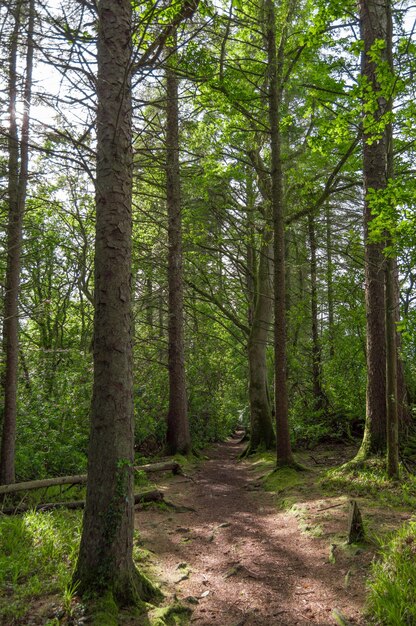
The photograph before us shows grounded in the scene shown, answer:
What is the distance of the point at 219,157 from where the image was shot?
11.1m

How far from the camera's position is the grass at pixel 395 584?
3.30 meters

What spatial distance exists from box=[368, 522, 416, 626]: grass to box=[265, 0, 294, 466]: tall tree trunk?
4605mm

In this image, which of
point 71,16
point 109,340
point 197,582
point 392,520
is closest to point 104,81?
point 71,16

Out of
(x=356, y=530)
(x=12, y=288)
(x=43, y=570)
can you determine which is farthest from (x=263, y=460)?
(x=43, y=570)

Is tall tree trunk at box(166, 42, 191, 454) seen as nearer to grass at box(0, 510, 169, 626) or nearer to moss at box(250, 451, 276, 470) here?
moss at box(250, 451, 276, 470)

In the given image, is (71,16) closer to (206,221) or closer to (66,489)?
(66,489)

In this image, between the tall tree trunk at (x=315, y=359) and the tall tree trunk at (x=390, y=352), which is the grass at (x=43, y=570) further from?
the tall tree trunk at (x=315, y=359)

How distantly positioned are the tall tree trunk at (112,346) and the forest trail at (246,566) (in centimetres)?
83

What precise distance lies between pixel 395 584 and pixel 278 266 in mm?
6565

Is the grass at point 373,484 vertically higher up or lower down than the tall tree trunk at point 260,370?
lower down

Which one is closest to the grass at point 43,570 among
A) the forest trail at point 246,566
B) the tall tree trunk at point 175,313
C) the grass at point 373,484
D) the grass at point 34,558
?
the grass at point 34,558

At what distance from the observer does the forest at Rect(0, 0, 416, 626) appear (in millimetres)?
3926

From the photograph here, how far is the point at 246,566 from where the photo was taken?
5.00 metres

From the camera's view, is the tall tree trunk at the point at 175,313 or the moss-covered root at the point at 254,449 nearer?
the tall tree trunk at the point at 175,313
